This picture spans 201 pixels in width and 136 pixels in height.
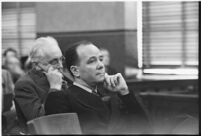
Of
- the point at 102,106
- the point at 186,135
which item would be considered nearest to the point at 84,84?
the point at 102,106

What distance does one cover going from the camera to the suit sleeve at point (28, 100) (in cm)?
201

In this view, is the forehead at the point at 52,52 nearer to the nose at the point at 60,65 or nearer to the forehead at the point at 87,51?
the nose at the point at 60,65

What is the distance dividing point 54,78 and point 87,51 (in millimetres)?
298

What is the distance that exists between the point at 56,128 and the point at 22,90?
0.61 m

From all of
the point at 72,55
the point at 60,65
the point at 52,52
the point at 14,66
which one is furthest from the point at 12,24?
the point at 14,66

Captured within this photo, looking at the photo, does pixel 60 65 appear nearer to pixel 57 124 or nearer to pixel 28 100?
pixel 28 100

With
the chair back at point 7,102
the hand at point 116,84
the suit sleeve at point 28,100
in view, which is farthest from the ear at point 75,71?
the chair back at point 7,102

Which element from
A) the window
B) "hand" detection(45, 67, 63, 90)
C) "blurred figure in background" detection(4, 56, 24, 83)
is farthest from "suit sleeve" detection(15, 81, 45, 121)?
"blurred figure in background" detection(4, 56, 24, 83)

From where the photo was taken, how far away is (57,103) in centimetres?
179

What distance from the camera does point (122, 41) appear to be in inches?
188

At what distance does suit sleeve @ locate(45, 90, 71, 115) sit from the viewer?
177 centimetres

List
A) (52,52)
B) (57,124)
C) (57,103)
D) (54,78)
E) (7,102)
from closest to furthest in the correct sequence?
1. (57,124)
2. (57,103)
3. (54,78)
4. (52,52)
5. (7,102)

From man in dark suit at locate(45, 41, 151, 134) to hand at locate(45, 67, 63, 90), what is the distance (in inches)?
5.5

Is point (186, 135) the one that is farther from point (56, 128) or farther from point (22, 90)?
point (22, 90)
